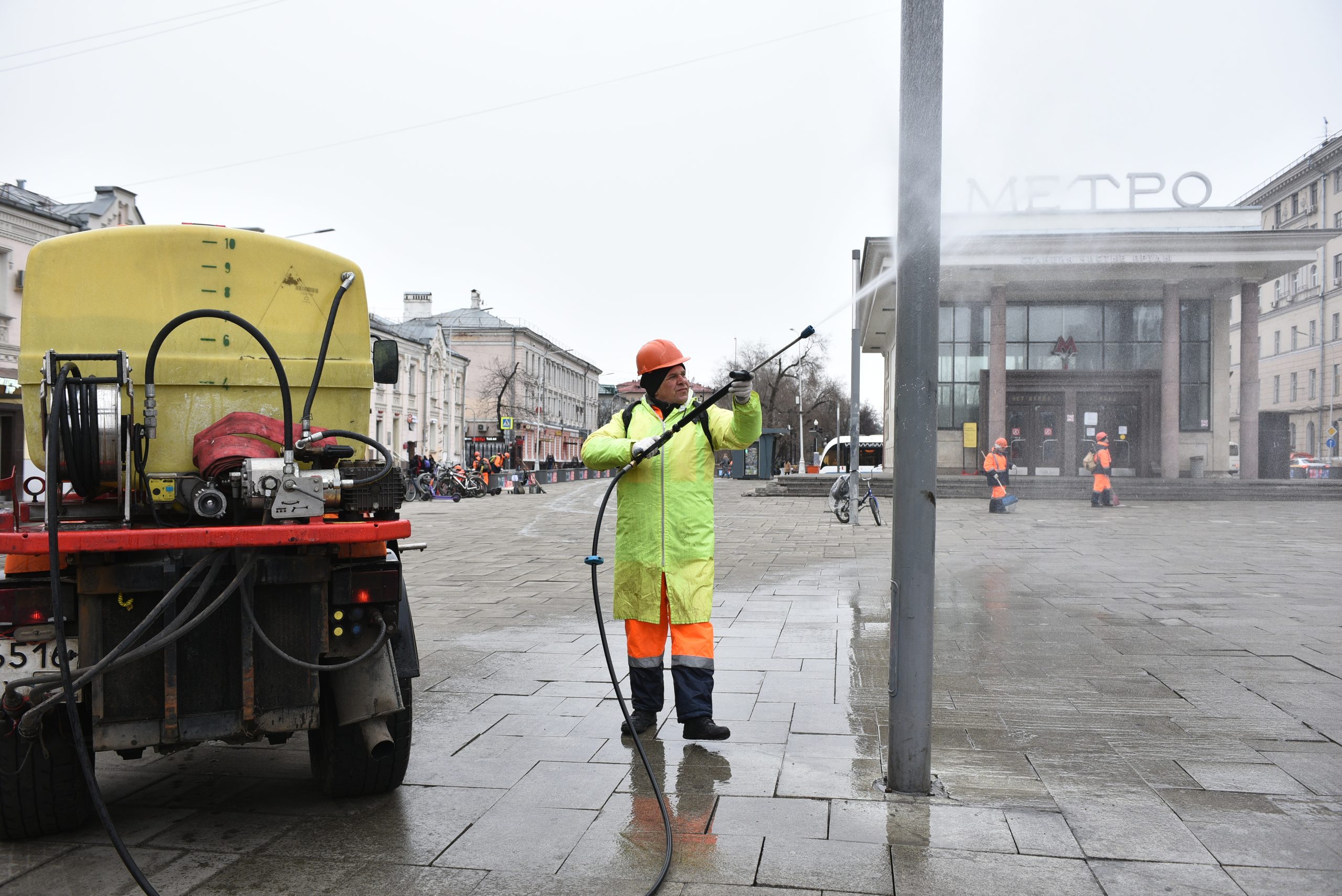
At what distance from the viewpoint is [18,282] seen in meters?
28.1

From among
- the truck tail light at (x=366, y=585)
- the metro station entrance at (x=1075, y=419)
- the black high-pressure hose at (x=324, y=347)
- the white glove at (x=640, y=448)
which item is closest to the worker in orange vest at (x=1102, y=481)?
the metro station entrance at (x=1075, y=419)

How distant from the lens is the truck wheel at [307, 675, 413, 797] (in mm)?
3797

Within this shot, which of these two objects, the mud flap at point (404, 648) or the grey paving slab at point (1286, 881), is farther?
the mud flap at point (404, 648)

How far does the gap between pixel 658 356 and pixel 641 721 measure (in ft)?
5.76

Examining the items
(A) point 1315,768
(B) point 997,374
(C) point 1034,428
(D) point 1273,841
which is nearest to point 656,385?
(D) point 1273,841

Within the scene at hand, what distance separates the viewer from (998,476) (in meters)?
20.7

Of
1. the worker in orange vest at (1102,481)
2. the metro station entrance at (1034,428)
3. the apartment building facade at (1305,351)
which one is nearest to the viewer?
the worker in orange vest at (1102,481)

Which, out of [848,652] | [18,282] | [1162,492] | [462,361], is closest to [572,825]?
[848,652]

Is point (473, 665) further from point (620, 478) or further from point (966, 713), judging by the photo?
point (966, 713)

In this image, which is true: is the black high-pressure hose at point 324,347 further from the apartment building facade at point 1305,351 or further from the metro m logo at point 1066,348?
the apartment building facade at point 1305,351

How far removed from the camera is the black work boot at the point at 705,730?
4.61m

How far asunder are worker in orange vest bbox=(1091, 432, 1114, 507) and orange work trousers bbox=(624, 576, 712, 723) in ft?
65.0

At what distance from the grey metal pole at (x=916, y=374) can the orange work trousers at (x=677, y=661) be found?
97 centimetres

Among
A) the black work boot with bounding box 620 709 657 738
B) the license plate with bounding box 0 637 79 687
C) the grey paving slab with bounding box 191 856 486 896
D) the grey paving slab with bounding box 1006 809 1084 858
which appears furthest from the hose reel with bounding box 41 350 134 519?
the grey paving slab with bounding box 1006 809 1084 858
